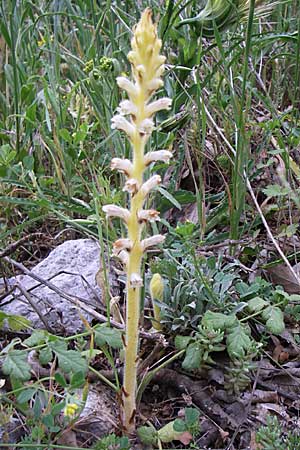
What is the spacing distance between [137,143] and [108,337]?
48 cm

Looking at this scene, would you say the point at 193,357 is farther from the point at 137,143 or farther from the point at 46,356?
the point at 137,143

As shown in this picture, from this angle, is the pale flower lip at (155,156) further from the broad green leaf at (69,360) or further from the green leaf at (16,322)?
the green leaf at (16,322)

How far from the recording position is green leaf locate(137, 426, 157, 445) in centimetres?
147

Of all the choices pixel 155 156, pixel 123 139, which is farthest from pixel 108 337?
pixel 123 139

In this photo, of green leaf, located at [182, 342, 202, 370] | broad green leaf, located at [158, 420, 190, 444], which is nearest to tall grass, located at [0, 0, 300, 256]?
green leaf, located at [182, 342, 202, 370]

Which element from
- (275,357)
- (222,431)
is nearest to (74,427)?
(222,431)

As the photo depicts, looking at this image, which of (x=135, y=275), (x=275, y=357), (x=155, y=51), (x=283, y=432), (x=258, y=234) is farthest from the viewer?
(x=258, y=234)

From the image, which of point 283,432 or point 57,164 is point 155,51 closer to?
point 283,432

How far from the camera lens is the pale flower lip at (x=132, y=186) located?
49.4 inches

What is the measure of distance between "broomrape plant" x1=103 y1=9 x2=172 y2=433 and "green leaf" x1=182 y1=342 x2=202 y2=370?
0.23 metres

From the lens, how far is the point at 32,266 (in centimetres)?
222

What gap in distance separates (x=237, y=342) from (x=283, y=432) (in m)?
0.24

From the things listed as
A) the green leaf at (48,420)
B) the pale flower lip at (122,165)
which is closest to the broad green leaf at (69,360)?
the green leaf at (48,420)

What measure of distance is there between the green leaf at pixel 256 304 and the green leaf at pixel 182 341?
19cm
